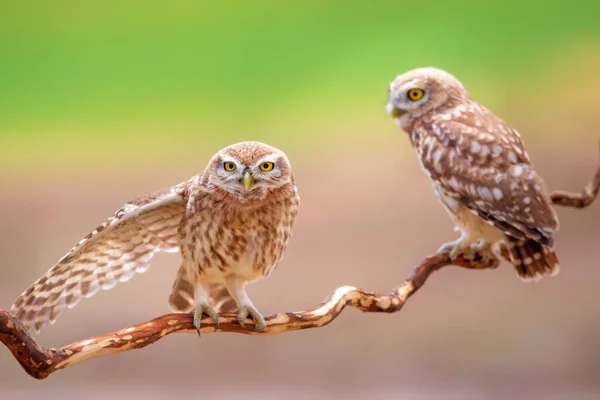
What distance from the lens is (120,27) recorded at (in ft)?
14.8

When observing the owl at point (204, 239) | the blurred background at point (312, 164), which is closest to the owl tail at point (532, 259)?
the owl at point (204, 239)

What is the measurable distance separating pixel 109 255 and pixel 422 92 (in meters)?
1.68

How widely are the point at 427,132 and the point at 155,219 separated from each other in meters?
1.40

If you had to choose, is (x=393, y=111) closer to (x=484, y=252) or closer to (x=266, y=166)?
(x=484, y=252)

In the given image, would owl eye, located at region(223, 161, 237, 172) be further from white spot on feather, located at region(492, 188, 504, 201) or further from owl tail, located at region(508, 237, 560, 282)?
owl tail, located at region(508, 237, 560, 282)

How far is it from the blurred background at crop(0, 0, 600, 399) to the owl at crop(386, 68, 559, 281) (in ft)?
3.34

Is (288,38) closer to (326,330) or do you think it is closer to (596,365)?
(326,330)

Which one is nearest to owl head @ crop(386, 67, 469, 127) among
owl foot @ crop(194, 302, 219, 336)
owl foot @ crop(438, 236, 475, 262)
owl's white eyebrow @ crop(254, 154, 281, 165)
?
owl foot @ crop(438, 236, 475, 262)

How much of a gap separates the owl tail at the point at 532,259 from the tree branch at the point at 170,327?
32 centimetres

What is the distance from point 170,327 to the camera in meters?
2.51

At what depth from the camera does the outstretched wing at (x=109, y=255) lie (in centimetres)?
279

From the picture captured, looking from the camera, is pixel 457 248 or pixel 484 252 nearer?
pixel 457 248

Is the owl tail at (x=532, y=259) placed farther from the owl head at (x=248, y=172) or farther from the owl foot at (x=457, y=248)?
the owl head at (x=248, y=172)

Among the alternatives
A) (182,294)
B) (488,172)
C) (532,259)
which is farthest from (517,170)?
(182,294)
